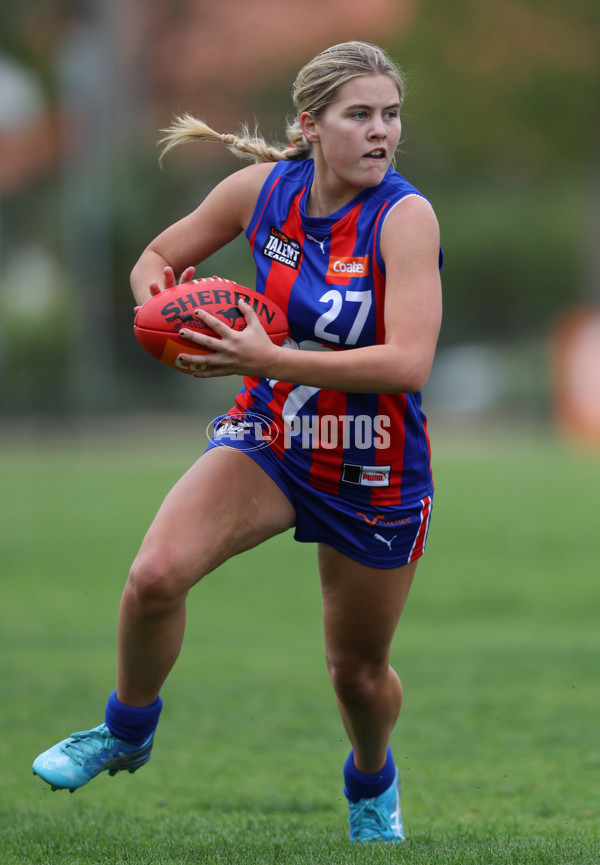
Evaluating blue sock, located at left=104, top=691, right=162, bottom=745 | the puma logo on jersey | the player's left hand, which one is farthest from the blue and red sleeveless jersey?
blue sock, located at left=104, top=691, right=162, bottom=745

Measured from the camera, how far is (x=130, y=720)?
13.4ft

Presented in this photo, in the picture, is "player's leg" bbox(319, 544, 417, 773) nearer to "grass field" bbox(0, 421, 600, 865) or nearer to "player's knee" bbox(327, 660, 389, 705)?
"player's knee" bbox(327, 660, 389, 705)

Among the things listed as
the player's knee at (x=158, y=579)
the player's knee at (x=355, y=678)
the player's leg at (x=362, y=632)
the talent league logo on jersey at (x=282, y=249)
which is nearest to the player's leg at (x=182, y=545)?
the player's knee at (x=158, y=579)

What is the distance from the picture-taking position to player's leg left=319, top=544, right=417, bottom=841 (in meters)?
4.18

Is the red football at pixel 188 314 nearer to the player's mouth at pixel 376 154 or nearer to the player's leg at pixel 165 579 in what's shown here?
the player's leg at pixel 165 579

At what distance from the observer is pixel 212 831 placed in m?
4.48

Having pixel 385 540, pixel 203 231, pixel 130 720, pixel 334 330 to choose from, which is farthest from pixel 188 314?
pixel 130 720

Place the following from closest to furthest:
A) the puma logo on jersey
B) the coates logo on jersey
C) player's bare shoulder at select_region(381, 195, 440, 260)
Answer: player's bare shoulder at select_region(381, 195, 440, 260), the coates logo on jersey, the puma logo on jersey

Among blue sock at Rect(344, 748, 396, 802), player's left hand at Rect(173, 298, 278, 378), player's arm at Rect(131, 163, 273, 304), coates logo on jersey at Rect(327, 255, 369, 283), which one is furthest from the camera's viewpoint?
blue sock at Rect(344, 748, 396, 802)

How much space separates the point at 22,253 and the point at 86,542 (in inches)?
945

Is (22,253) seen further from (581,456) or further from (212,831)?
(212,831)

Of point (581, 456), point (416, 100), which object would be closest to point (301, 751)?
point (581, 456)

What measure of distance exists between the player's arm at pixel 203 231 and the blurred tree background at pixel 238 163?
24.7 m

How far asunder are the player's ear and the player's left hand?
72 centimetres
